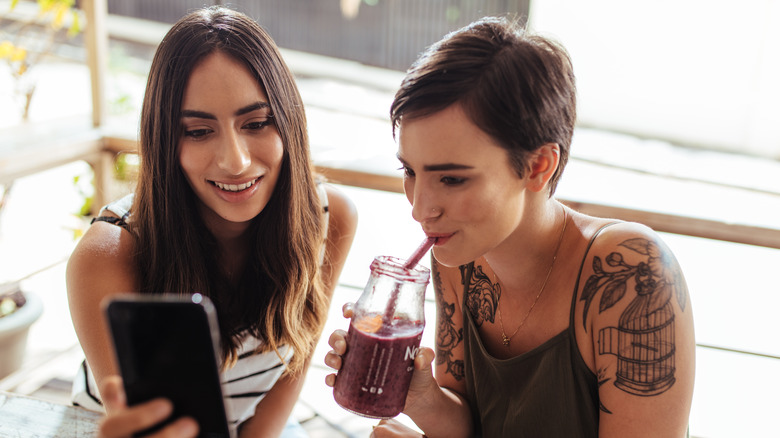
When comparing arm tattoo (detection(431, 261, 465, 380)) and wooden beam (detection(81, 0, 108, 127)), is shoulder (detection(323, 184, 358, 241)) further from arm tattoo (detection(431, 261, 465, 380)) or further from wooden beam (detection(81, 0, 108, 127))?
wooden beam (detection(81, 0, 108, 127))

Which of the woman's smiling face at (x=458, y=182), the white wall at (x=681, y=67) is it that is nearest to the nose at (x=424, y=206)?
the woman's smiling face at (x=458, y=182)

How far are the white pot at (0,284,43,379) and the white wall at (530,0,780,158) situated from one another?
4.71 metres

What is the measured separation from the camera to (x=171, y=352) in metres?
0.67

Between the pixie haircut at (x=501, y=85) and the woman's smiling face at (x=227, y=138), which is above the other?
the pixie haircut at (x=501, y=85)

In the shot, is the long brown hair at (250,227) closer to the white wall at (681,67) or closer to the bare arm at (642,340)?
the bare arm at (642,340)

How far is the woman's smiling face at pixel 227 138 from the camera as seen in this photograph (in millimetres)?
1528

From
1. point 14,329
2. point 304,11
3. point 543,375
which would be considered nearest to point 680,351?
point 543,375

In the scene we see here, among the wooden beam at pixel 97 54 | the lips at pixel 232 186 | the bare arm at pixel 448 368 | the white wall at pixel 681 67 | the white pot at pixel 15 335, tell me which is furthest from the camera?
the white wall at pixel 681 67

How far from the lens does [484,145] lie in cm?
122

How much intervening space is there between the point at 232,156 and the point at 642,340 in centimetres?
97

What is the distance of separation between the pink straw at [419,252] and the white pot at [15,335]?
2.31 m

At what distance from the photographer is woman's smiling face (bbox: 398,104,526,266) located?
121 centimetres

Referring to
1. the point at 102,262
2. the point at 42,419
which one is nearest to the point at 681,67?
the point at 102,262

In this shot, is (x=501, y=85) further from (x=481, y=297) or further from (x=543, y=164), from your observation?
(x=481, y=297)
